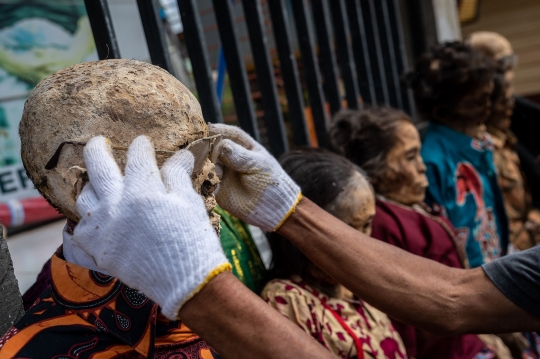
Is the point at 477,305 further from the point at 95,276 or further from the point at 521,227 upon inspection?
the point at 521,227

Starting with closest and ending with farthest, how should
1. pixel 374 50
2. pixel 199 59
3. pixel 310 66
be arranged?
1. pixel 199 59
2. pixel 310 66
3. pixel 374 50

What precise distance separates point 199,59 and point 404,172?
1116 millimetres

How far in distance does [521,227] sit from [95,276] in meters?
3.47

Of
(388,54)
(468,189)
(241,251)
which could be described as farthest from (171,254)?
(388,54)

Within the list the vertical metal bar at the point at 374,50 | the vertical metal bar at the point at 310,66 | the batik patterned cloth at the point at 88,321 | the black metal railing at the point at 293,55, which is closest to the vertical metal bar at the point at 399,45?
the black metal railing at the point at 293,55

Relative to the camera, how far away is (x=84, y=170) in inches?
40.2

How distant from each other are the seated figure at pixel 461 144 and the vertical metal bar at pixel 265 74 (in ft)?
3.28

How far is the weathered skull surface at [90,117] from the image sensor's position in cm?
105

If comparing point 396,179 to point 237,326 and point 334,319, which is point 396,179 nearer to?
point 334,319

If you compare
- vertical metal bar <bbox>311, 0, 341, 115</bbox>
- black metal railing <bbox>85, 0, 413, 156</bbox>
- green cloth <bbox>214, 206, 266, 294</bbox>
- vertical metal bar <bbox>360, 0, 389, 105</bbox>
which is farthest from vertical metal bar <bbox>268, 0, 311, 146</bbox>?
vertical metal bar <bbox>360, 0, 389, 105</bbox>

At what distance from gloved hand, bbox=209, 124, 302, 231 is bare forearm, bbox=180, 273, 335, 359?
52cm

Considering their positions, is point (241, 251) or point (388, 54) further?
point (388, 54)

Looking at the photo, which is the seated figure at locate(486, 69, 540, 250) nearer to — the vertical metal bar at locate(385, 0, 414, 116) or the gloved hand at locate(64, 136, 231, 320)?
the vertical metal bar at locate(385, 0, 414, 116)

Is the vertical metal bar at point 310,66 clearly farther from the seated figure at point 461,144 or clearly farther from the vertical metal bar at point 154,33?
the vertical metal bar at point 154,33
